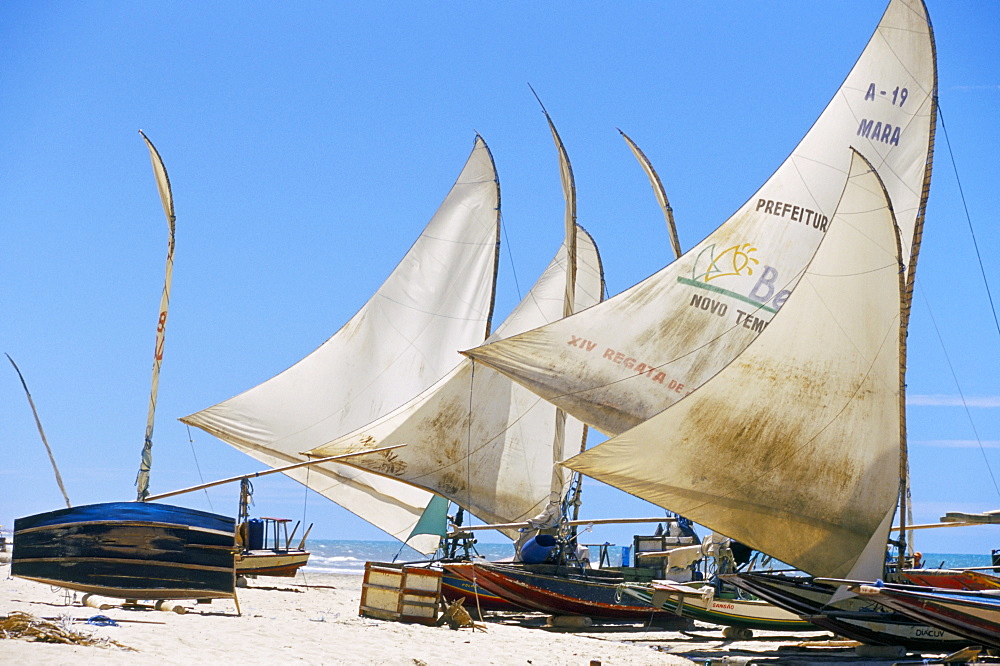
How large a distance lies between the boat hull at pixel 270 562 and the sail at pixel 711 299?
30.7 feet

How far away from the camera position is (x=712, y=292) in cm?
2350

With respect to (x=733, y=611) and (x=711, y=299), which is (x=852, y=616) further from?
(x=711, y=299)

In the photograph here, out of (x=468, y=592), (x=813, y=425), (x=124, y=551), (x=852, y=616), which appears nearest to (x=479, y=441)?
(x=468, y=592)

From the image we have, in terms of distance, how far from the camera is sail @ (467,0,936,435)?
76.5 ft

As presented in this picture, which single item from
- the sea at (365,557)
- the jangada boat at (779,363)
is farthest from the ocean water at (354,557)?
the jangada boat at (779,363)

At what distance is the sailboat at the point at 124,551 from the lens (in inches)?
638

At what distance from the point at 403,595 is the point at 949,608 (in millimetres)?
8234

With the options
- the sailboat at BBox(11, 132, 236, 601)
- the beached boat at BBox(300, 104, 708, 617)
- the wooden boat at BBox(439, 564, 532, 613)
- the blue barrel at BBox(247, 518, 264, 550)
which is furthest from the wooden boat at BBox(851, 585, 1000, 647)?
the blue barrel at BBox(247, 518, 264, 550)

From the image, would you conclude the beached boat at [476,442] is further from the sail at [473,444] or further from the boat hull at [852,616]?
the boat hull at [852,616]

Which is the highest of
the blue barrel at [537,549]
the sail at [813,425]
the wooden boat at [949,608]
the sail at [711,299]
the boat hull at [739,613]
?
the sail at [711,299]

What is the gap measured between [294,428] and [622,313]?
1062 cm

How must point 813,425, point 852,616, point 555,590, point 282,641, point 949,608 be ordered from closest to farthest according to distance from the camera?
point 282,641 < point 949,608 < point 852,616 < point 813,425 < point 555,590

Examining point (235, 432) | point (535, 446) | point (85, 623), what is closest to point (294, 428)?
point (235, 432)

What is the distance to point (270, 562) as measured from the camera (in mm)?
30031
